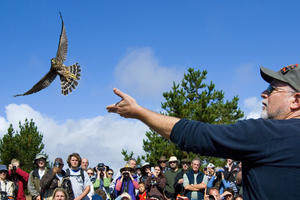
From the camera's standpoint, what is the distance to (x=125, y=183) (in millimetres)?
9406

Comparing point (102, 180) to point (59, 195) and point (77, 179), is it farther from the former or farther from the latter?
point (59, 195)

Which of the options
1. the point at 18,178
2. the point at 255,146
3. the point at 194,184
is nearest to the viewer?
the point at 255,146

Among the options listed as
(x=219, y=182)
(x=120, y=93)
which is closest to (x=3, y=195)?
(x=219, y=182)

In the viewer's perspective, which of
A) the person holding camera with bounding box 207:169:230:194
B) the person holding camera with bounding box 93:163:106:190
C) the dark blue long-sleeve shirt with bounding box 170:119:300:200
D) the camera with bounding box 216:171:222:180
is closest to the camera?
the dark blue long-sleeve shirt with bounding box 170:119:300:200

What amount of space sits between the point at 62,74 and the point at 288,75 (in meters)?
8.51

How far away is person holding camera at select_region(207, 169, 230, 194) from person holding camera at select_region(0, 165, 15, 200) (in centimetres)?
498

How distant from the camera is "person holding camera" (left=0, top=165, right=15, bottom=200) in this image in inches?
355

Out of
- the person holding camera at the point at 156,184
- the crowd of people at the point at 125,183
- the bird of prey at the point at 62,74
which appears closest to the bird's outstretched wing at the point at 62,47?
the bird of prey at the point at 62,74

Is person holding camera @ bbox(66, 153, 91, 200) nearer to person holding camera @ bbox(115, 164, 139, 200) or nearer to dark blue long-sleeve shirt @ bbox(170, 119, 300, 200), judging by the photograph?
person holding camera @ bbox(115, 164, 139, 200)

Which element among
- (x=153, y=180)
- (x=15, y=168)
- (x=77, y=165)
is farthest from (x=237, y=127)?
(x=15, y=168)

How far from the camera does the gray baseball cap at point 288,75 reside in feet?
5.84

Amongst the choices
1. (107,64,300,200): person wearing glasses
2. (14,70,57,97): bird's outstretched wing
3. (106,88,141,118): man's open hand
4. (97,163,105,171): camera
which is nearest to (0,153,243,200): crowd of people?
(97,163,105,171): camera

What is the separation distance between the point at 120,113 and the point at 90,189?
6281 millimetres

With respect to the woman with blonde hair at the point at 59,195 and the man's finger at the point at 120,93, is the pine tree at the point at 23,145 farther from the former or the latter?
the man's finger at the point at 120,93
